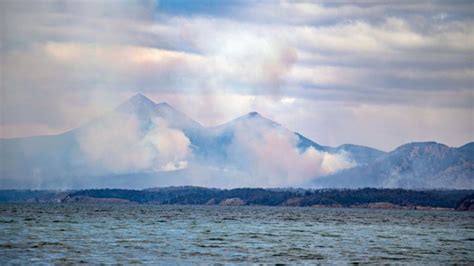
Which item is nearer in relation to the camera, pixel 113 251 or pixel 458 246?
pixel 113 251

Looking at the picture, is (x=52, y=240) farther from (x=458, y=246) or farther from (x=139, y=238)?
(x=458, y=246)

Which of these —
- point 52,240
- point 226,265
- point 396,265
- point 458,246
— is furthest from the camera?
point 458,246

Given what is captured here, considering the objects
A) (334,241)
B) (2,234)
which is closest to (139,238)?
(2,234)

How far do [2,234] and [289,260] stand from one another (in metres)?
54.7

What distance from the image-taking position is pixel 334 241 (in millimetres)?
122500

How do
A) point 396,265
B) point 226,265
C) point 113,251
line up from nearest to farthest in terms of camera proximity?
point 226,265
point 396,265
point 113,251

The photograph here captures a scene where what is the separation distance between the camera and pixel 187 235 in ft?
428

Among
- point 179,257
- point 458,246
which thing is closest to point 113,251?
point 179,257

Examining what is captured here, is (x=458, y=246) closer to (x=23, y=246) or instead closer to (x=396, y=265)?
(x=396, y=265)

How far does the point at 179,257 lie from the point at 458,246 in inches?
1954

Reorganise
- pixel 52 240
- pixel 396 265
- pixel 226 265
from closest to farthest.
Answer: pixel 226 265 < pixel 396 265 < pixel 52 240

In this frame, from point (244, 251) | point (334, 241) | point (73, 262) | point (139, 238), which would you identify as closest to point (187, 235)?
point (139, 238)

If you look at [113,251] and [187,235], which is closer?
[113,251]

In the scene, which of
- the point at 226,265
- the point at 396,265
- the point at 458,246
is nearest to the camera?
the point at 226,265
